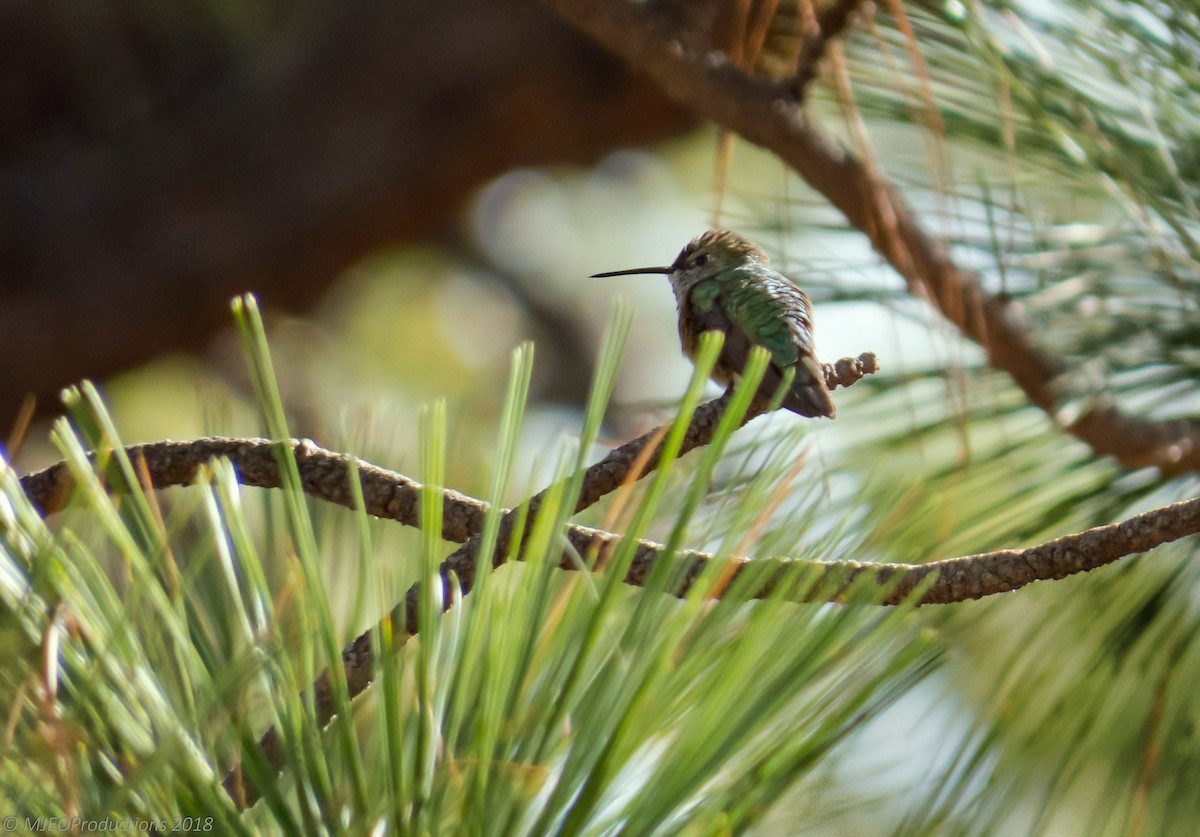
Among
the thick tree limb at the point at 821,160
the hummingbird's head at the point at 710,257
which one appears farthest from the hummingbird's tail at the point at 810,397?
the hummingbird's head at the point at 710,257

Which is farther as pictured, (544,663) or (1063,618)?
(1063,618)

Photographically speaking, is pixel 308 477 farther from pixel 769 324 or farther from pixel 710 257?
pixel 710 257

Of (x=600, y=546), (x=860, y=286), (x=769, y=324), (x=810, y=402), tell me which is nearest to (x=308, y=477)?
(x=600, y=546)

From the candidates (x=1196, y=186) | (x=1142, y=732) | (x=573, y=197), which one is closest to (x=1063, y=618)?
(x=1142, y=732)

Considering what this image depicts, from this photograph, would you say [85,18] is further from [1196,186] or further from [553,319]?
[1196,186]

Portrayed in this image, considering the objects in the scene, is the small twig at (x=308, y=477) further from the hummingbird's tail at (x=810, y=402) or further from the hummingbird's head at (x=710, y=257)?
the hummingbird's head at (x=710, y=257)
